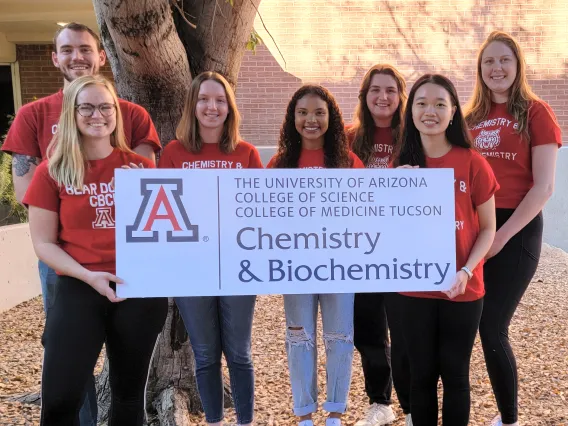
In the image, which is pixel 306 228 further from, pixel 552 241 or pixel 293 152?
pixel 552 241

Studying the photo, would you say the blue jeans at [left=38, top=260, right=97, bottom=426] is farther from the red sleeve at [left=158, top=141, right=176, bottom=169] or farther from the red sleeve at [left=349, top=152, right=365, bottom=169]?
the red sleeve at [left=349, top=152, right=365, bottom=169]

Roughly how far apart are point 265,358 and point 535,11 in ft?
27.9

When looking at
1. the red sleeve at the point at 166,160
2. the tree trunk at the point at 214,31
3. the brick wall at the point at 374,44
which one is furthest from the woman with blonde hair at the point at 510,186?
the brick wall at the point at 374,44

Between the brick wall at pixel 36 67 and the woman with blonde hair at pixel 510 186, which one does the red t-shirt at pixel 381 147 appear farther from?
the brick wall at pixel 36 67

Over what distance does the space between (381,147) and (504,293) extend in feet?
3.47

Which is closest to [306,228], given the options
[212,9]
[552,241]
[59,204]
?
[59,204]

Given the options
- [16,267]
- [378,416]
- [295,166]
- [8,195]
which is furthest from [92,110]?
[8,195]

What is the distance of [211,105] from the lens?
3145 millimetres

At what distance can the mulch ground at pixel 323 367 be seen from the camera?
13.2 ft

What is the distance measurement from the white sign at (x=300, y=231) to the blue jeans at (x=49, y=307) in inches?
23.7

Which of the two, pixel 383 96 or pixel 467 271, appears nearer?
pixel 467 271

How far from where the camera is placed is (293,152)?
337 cm

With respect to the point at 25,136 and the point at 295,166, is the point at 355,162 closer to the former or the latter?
the point at 295,166

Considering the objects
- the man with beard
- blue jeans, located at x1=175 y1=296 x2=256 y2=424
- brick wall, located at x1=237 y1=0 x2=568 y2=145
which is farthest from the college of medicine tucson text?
brick wall, located at x1=237 y1=0 x2=568 y2=145
